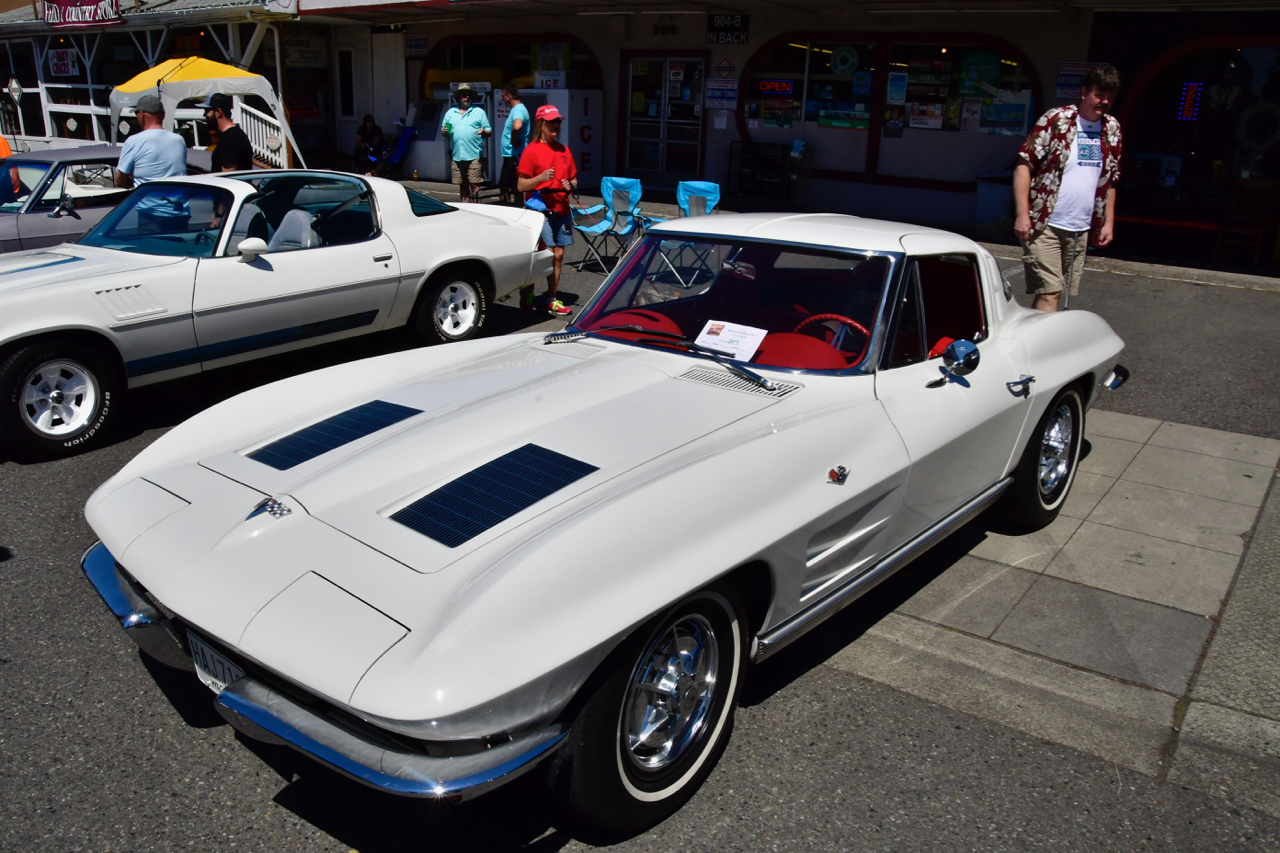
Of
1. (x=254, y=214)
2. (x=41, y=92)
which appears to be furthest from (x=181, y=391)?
(x=41, y=92)

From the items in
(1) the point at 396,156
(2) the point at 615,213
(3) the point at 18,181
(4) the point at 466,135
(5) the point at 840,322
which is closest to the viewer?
(5) the point at 840,322

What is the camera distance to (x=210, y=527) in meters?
2.76

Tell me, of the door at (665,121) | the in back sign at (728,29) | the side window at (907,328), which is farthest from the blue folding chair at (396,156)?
the side window at (907,328)

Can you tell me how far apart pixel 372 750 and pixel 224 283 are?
14.6ft

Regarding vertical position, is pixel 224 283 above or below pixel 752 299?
below

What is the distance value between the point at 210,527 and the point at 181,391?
14.0 feet

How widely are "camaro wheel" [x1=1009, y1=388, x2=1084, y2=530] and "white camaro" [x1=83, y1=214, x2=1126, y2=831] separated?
0.03 meters

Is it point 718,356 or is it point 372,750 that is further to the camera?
point 718,356

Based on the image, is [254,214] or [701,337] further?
[254,214]

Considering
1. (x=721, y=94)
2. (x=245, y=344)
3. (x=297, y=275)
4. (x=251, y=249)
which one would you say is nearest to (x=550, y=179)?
(x=297, y=275)

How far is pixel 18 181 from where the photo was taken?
820 centimetres

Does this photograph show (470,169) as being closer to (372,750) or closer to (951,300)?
(951,300)

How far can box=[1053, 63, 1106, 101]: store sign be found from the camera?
482 inches

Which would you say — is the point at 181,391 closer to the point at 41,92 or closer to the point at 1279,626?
the point at 1279,626
